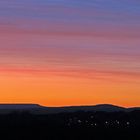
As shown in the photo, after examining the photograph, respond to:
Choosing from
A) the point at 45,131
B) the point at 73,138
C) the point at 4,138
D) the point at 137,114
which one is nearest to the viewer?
the point at 4,138

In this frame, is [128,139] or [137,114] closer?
[128,139]

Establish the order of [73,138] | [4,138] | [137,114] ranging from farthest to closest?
[137,114] → [73,138] → [4,138]

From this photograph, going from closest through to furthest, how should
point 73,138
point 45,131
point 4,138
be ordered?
point 4,138, point 73,138, point 45,131

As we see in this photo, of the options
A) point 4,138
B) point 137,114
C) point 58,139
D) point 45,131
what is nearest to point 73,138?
point 58,139

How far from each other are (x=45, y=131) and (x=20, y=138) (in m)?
20.0

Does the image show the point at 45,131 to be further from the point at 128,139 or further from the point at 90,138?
the point at 128,139

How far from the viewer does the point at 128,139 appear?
80.6 m

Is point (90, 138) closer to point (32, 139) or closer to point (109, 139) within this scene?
point (109, 139)

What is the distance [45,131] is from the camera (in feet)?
328

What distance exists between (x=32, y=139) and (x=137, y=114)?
117791 mm

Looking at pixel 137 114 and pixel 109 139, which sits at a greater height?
pixel 137 114

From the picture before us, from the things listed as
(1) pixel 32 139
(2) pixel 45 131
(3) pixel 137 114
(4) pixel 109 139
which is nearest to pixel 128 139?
(4) pixel 109 139

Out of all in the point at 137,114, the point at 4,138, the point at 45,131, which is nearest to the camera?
the point at 4,138

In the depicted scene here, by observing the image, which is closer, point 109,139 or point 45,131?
point 109,139
